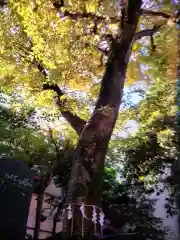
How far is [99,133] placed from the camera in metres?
4.42

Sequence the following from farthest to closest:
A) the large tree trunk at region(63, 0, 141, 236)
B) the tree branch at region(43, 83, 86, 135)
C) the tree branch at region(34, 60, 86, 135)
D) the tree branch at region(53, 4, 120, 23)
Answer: the tree branch at region(53, 4, 120, 23)
the tree branch at region(34, 60, 86, 135)
the tree branch at region(43, 83, 86, 135)
the large tree trunk at region(63, 0, 141, 236)

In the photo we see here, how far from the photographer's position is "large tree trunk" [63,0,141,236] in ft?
12.8

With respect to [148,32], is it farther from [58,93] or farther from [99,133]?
[99,133]

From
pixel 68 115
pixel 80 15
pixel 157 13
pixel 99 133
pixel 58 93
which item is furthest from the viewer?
pixel 157 13

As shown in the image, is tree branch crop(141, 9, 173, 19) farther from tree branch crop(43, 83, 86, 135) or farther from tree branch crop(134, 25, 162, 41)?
tree branch crop(43, 83, 86, 135)

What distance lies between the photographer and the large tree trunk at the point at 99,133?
153 inches

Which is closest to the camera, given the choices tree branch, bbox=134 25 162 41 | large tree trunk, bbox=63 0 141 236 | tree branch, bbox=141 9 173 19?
large tree trunk, bbox=63 0 141 236

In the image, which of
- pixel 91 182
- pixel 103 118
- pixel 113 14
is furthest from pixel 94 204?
pixel 113 14

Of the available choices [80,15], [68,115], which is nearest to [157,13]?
[80,15]

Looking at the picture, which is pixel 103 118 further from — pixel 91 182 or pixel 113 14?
pixel 113 14

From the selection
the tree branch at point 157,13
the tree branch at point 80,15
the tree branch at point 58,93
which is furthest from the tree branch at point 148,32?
the tree branch at point 58,93

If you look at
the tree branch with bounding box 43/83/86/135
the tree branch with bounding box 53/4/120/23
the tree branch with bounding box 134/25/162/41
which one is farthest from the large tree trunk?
the tree branch with bounding box 53/4/120/23

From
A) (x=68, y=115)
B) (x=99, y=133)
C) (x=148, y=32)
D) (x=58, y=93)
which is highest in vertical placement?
(x=148, y=32)

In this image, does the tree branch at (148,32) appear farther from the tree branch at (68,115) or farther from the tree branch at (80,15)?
the tree branch at (68,115)
